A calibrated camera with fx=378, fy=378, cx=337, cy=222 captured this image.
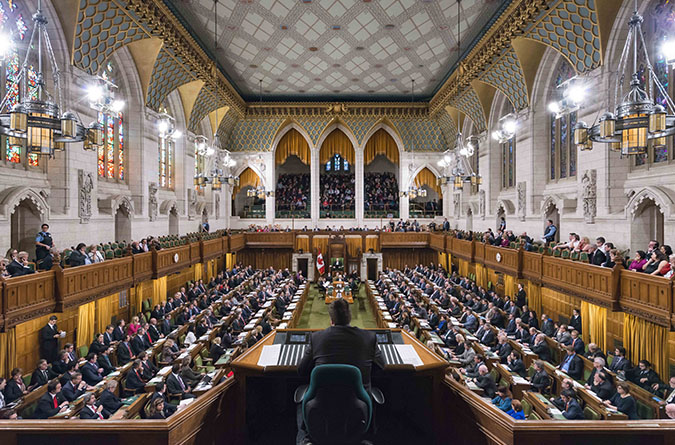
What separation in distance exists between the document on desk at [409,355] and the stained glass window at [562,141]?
42.1 ft

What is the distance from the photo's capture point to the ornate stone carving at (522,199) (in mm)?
15516

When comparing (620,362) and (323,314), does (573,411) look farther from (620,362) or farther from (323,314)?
(323,314)

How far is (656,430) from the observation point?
203cm

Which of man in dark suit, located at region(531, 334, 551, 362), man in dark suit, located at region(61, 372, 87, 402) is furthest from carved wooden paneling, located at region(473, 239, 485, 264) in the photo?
man in dark suit, located at region(61, 372, 87, 402)

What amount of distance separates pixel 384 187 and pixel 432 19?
53.0 feet

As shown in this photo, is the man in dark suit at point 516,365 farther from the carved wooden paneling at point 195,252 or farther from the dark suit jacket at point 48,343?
the carved wooden paneling at point 195,252

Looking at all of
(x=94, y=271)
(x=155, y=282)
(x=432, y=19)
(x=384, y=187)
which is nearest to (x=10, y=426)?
(x=94, y=271)

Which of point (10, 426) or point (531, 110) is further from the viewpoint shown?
point (531, 110)

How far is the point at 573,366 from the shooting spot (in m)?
7.87

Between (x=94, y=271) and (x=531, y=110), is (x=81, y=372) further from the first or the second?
(x=531, y=110)

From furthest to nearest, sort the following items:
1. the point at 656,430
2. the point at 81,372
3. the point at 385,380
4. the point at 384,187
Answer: the point at 384,187, the point at 81,372, the point at 385,380, the point at 656,430

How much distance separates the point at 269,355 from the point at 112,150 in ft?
45.7

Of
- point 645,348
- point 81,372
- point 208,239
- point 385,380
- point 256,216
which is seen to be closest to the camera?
point 385,380

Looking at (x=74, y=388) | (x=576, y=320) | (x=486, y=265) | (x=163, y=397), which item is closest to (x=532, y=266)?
(x=576, y=320)
